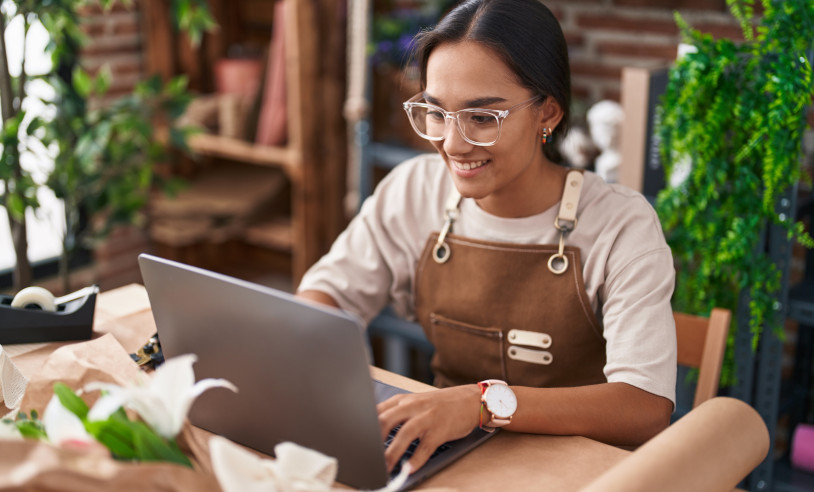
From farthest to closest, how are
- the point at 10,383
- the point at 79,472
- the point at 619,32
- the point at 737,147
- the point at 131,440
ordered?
the point at 619,32
the point at 737,147
the point at 10,383
the point at 131,440
the point at 79,472

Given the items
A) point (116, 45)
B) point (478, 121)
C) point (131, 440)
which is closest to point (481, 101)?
point (478, 121)

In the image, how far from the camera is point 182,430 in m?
0.87

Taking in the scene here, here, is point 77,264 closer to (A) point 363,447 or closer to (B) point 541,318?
(B) point 541,318

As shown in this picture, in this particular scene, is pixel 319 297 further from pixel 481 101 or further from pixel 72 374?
pixel 72 374

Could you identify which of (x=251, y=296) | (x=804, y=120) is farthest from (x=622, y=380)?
(x=804, y=120)

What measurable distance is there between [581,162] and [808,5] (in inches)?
29.4

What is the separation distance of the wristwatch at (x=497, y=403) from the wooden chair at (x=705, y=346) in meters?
0.51

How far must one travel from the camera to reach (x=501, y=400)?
1115 mm

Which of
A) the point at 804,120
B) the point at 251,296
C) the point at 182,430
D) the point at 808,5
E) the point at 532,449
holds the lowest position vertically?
the point at 532,449

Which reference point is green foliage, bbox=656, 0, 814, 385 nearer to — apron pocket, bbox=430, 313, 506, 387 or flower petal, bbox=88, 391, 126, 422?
apron pocket, bbox=430, 313, 506, 387

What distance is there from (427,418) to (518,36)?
2.05 ft

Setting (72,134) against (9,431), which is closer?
(9,431)

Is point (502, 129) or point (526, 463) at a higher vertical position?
point (502, 129)

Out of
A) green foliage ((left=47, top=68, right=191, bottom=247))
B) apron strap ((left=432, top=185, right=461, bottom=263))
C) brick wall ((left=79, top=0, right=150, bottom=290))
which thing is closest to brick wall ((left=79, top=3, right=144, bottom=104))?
brick wall ((left=79, top=0, right=150, bottom=290))
